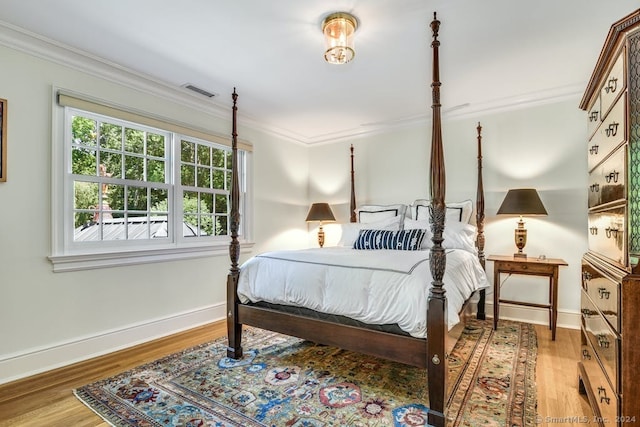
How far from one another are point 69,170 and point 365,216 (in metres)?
3.02

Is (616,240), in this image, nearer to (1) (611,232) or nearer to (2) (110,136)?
(1) (611,232)

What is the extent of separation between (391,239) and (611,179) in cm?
184

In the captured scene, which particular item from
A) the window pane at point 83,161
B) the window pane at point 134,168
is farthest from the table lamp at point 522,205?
the window pane at point 83,161

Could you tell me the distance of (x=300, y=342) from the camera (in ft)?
9.37

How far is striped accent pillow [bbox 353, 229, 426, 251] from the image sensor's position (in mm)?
3059

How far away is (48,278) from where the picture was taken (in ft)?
7.98

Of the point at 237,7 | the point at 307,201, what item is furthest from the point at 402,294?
the point at 307,201

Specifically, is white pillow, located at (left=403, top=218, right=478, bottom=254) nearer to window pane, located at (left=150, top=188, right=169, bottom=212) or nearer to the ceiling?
the ceiling

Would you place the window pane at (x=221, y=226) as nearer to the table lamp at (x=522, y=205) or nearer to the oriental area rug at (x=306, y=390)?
the oriental area rug at (x=306, y=390)

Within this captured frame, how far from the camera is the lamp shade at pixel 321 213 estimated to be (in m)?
4.52

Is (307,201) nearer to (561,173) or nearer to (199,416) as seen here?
(561,173)

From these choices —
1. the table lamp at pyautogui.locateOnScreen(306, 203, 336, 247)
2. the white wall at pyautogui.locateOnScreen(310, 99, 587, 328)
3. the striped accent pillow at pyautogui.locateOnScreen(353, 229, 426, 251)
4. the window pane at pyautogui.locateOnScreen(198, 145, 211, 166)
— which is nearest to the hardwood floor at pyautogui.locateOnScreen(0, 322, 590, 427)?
the white wall at pyautogui.locateOnScreen(310, 99, 587, 328)

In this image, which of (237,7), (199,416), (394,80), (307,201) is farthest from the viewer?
(307,201)

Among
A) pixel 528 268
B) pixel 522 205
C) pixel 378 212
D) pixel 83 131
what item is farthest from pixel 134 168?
pixel 528 268
